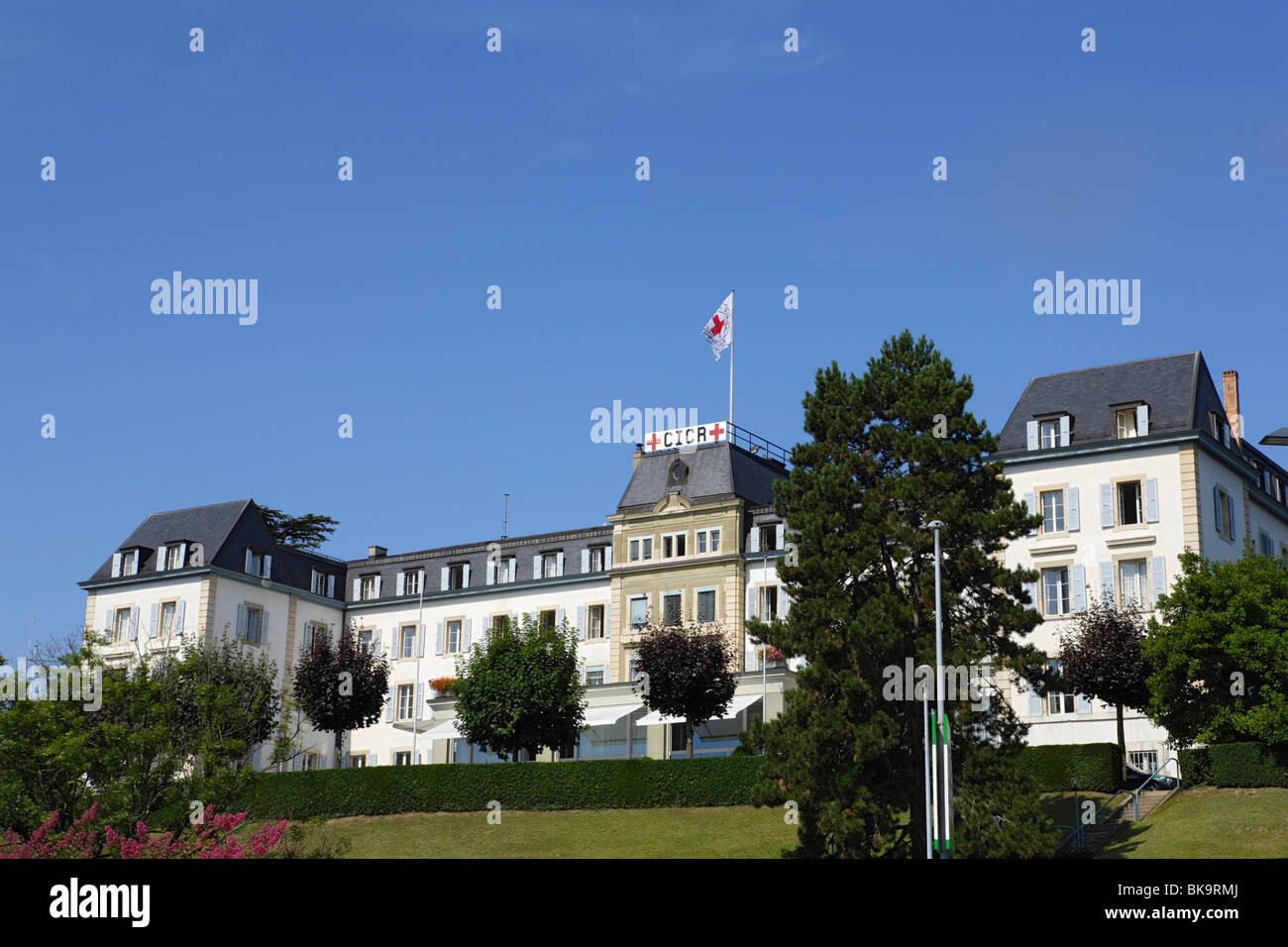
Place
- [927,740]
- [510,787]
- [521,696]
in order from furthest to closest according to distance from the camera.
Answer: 1. [521,696]
2. [510,787]
3. [927,740]

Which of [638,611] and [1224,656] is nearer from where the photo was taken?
[1224,656]

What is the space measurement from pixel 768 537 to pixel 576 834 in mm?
24430

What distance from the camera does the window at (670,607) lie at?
232ft

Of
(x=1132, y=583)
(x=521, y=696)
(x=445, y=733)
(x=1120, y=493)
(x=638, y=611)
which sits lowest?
(x=445, y=733)

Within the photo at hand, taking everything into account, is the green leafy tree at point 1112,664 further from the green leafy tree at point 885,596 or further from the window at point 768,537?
the window at point 768,537

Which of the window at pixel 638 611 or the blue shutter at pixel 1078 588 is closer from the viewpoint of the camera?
the blue shutter at pixel 1078 588

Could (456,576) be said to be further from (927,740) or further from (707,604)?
(927,740)

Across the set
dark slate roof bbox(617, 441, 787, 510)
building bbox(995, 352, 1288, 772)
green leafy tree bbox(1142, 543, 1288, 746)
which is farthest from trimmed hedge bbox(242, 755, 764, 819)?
dark slate roof bbox(617, 441, 787, 510)

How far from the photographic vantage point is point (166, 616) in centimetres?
7588

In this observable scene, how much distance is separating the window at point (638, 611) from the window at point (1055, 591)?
824 inches

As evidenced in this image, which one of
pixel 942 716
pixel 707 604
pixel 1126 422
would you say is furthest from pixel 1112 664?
pixel 707 604

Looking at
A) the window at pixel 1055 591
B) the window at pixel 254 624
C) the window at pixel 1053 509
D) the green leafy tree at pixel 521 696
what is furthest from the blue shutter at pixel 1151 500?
the window at pixel 254 624

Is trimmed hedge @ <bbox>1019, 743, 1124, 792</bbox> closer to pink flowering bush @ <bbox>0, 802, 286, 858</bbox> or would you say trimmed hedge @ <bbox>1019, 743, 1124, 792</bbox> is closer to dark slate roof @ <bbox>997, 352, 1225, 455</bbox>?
dark slate roof @ <bbox>997, 352, 1225, 455</bbox>
